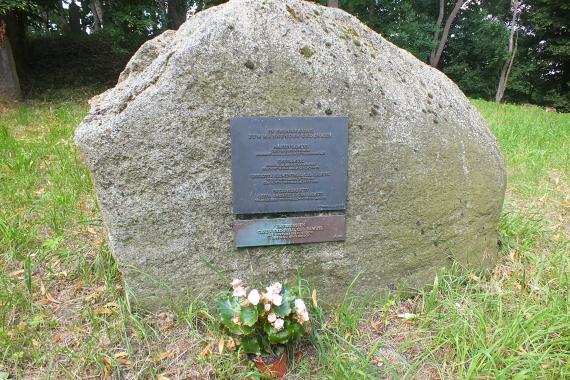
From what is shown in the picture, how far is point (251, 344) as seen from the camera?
2033mm

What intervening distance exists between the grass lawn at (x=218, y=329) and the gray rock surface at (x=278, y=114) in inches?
7.6

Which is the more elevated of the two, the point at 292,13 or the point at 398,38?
the point at 398,38

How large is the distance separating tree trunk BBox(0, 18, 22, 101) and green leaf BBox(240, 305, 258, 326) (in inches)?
284

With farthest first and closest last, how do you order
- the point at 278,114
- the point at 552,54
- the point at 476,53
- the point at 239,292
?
the point at 476,53
the point at 552,54
the point at 278,114
the point at 239,292

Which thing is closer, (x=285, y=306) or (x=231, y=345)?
(x=285, y=306)

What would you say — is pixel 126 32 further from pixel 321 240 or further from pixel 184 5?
pixel 321 240

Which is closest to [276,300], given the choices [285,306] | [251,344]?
[285,306]

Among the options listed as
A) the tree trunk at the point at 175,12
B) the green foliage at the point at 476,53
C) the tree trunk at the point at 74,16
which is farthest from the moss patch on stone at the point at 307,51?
the green foliage at the point at 476,53

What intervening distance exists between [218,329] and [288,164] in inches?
40.8

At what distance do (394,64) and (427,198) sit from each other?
0.91m

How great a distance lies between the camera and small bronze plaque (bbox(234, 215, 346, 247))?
2.29m

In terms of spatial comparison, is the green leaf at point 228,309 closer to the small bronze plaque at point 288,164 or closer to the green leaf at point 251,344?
the green leaf at point 251,344

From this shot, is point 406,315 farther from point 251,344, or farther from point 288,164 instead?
point 288,164

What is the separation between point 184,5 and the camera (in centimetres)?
1103
